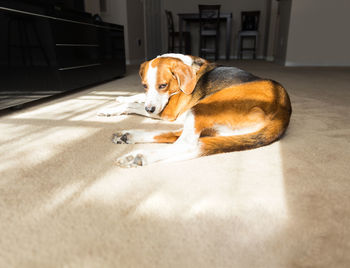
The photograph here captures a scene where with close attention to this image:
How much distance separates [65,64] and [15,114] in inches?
32.6

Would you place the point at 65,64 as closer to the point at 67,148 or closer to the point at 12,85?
the point at 12,85

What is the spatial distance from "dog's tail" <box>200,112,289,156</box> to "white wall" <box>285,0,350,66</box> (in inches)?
212

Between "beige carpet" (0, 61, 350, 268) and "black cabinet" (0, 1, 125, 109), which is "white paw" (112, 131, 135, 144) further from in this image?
"black cabinet" (0, 1, 125, 109)

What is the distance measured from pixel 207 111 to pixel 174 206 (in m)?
0.53

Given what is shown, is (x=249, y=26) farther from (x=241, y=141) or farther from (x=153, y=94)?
(x=241, y=141)

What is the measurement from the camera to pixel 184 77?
1495 millimetres

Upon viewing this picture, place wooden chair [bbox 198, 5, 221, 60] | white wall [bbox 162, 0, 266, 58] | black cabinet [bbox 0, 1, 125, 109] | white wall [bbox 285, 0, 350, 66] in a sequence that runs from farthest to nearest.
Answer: white wall [bbox 162, 0, 266, 58], wooden chair [bbox 198, 5, 221, 60], white wall [bbox 285, 0, 350, 66], black cabinet [bbox 0, 1, 125, 109]

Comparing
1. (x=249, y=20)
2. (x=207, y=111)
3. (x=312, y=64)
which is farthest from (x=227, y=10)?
(x=207, y=111)

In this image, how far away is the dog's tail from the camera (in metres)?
1.03

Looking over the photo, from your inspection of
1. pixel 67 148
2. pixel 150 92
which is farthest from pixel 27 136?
pixel 150 92

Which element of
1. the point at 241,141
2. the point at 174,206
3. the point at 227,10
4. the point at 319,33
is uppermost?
the point at 227,10

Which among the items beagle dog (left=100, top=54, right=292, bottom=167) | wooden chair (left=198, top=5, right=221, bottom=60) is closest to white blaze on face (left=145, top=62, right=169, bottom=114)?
beagle dog (left=100, top=54, right=292, bottom=167)

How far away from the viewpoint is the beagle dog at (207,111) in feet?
3.50

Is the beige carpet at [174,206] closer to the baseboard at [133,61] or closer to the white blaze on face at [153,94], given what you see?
the white blaze on face at [153,94]
